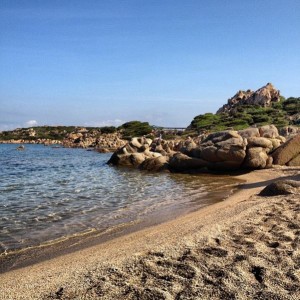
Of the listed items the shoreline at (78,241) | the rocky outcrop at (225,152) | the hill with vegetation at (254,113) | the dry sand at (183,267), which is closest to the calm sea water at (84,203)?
the shoreline at (78,241)

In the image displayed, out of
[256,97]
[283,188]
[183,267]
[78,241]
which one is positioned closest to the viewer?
[183,267]

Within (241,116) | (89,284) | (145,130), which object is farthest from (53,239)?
(145,130)

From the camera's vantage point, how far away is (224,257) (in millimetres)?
5699

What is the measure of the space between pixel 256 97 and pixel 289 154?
209ft

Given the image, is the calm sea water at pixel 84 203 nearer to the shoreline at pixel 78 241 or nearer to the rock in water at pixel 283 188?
the shoreline at pixel 78 241

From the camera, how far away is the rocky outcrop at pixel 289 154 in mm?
21844

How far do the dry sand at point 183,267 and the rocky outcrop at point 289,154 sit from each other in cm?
1455

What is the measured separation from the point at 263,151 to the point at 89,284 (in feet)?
62.6

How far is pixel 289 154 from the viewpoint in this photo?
22016mm

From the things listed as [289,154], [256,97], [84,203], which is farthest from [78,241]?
[256,97]

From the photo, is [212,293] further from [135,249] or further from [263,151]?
[263,151]

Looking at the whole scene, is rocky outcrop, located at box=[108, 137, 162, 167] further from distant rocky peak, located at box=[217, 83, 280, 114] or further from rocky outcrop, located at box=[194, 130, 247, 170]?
distant rocky peak, located at box=[217, 83, 280, 114]

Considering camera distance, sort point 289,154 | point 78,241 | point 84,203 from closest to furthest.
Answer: point 78,241 → point 84,203 → point 289,154

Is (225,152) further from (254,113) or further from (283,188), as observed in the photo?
(254,113)
